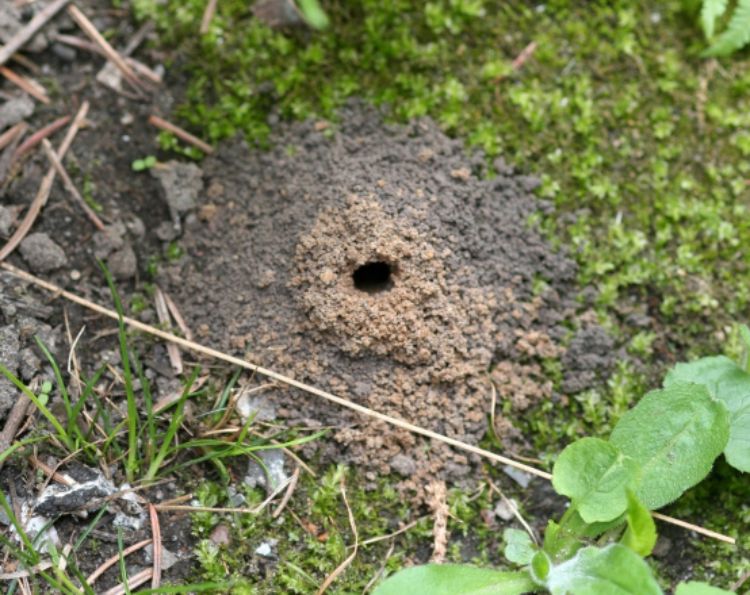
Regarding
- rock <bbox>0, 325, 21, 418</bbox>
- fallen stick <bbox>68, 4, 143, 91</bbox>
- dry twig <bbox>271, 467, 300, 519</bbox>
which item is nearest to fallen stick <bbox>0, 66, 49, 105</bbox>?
fallen stick <bbox>68, 4, 143, 91</bbox>

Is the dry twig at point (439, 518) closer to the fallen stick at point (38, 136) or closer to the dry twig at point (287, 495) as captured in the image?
the dry twig at point (287, 495)

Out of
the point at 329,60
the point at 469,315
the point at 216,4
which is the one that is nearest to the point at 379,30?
the point at 329,60

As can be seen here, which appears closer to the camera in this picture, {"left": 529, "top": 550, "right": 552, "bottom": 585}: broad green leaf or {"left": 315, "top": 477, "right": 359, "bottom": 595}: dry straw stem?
{"left": 529, "top": 550, "right": 552, "bottom": 585}: broad green leaf

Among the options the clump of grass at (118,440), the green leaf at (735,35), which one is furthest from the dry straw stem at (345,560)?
the green leaf at (735,35)

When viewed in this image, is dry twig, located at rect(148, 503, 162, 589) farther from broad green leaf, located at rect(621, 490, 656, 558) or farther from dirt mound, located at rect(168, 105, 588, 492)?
broad green leaf, located at rect(621, 490, 656, 558)

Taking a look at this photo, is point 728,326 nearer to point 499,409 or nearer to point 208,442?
point 499,409

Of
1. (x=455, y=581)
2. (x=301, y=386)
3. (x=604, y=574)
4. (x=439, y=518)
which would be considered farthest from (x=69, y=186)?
(x=604, y=574)
